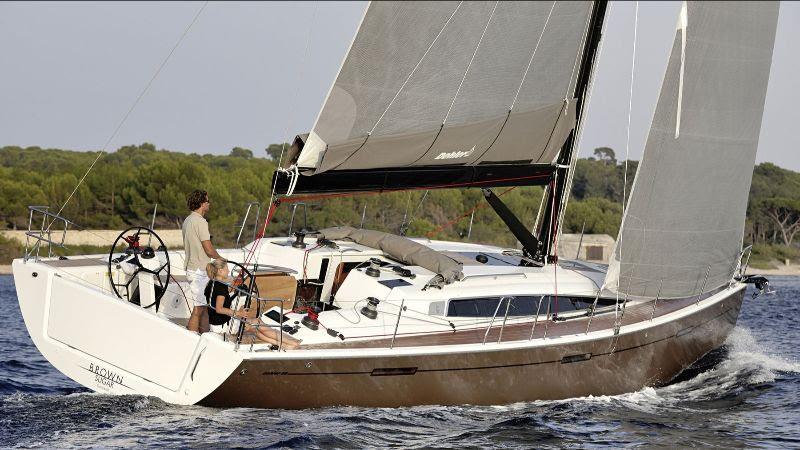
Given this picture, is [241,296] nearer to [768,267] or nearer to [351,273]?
[351,273]

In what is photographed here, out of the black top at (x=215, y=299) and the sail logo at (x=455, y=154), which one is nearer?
the black top at (x=215, y=299)

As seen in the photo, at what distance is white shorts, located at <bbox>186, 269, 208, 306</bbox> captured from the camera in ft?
33.8

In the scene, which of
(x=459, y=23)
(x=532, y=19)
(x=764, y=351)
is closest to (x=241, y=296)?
(x=459, y=23)

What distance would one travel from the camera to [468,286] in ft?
37.8

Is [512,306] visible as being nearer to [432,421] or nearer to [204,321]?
[432,421]

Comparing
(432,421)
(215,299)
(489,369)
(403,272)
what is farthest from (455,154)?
(215,299)

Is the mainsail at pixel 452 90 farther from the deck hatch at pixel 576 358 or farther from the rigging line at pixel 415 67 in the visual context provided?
the deck hatch at pixel 576 358

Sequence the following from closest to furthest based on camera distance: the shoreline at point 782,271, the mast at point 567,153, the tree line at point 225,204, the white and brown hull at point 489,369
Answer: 1. the white and brown hull at point 489,369
2. the mast at point 567,153
3. the tree line at point 225,204
4. the shoreline at point 782,271

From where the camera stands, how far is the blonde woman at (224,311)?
9.96 metres

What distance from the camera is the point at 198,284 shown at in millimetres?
10336

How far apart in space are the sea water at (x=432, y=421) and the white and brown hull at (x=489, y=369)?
0.43 feet

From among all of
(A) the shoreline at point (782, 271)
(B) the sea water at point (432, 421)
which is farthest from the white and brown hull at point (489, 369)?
(A) the shoreline at point (782, 271)

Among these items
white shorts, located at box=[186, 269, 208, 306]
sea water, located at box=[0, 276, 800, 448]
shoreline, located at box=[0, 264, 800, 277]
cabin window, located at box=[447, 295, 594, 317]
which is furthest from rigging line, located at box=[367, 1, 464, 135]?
shoreline, located at box=[0, 264, 800, 277]

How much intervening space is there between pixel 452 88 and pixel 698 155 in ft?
11.1
